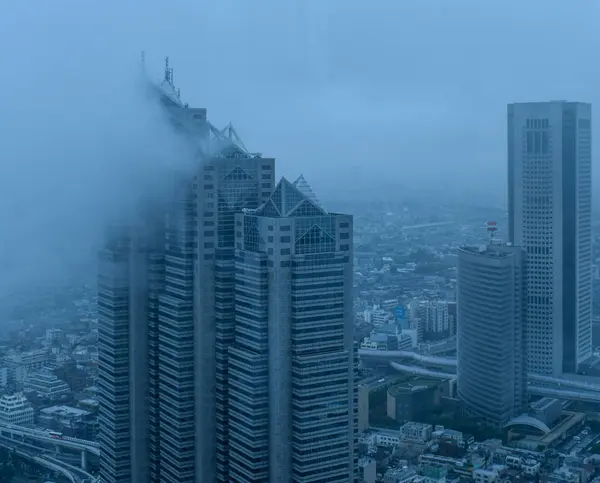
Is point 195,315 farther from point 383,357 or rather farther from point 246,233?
point 383,357

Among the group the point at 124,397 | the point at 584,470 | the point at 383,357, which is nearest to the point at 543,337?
the point at 383,357

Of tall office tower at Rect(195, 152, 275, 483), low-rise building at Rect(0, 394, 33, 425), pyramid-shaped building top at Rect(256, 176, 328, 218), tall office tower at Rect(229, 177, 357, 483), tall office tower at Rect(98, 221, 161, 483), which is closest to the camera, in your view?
tall office tower at Rect(229, 177, 357, 483)

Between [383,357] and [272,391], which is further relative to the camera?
[383,357]

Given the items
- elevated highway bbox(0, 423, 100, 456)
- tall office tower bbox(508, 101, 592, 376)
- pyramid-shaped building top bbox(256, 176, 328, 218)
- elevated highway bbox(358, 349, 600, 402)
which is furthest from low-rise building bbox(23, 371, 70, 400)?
pyramid-shaped building top bbox(256, 176, 328, 218)

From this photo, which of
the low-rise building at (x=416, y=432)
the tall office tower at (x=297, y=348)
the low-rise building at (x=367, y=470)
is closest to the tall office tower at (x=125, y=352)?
the tall office tower at (x=297, y=348)

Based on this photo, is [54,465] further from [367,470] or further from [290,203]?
[290,203]

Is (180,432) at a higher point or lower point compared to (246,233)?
lower

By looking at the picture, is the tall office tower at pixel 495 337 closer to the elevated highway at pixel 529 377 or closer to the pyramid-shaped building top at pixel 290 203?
the elevated highway at pixel 529 377

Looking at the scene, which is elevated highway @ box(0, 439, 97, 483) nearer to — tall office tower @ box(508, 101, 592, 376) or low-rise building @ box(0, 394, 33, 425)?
low-rise building @ box(0, 394, 33, 425)
